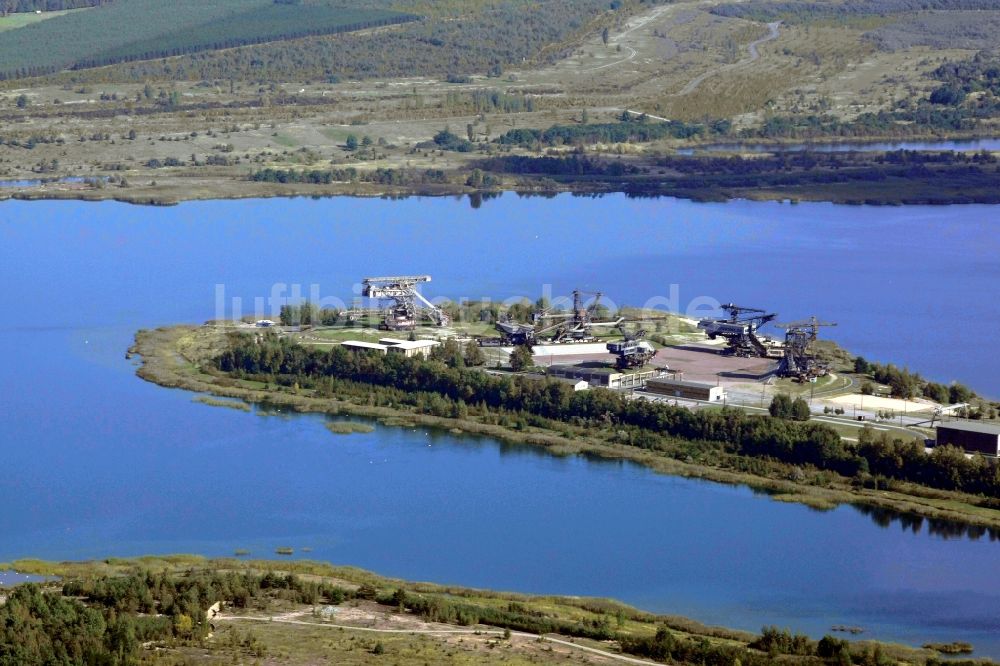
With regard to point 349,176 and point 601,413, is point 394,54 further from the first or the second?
point 601,413

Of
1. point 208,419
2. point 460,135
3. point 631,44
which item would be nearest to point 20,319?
point 208,419

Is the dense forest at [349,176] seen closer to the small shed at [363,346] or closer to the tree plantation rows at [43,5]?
the small shed at [363,346]

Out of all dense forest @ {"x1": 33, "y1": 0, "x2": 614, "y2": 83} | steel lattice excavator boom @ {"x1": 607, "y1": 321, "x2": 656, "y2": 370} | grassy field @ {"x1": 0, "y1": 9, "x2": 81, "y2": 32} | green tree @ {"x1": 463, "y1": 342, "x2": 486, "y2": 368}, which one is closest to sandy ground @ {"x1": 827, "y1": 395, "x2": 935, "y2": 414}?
steel lattice excavator boom @ {"x1": 607, "y1": 321, "x2": 656, "y2": 370}

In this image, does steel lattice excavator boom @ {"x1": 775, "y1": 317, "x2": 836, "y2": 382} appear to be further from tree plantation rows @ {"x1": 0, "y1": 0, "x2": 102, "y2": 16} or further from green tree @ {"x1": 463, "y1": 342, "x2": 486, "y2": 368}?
tree plantation rows @ {"x1": 0, "y1": 0, "x2": 102, "y2": 16}

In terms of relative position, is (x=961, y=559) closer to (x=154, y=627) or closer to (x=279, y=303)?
(x=154, y=627)


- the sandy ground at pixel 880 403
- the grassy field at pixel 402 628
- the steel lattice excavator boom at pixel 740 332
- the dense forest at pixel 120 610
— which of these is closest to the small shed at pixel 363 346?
the steel lattice excavator boom at pixel 740 332

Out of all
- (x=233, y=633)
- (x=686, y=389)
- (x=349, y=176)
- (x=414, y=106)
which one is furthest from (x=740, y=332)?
(x=414, y=106)
